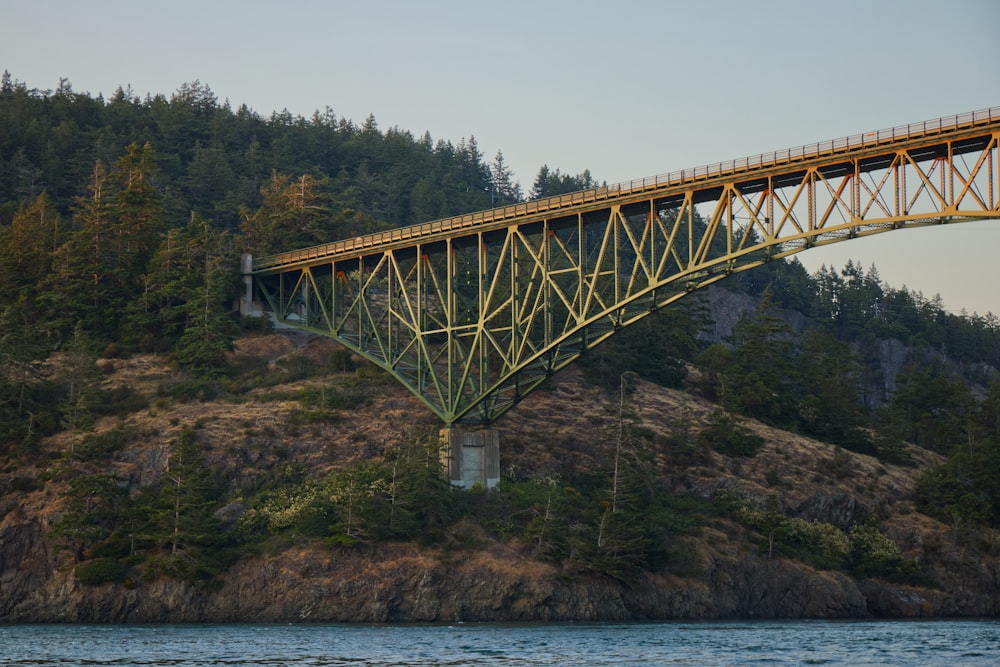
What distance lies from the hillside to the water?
12.7 feet

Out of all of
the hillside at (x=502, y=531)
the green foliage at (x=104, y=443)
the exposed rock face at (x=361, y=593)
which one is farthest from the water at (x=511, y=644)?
the green foliage at (x=104, y=443)

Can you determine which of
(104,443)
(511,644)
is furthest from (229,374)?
(511,644)

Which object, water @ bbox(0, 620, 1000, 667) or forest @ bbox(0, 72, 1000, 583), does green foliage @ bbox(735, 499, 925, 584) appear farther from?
water @ bbox(0, 620, 1000, 667)

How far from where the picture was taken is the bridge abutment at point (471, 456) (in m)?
81.4

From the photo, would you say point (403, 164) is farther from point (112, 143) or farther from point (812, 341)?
point (812, 341)

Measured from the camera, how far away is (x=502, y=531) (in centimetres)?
7675

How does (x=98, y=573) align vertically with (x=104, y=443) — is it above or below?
below

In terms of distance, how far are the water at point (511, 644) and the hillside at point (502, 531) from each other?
3.87 meters

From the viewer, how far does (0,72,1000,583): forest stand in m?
75.2

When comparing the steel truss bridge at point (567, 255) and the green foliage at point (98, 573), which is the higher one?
the steel truss bridge at point (567, 255)

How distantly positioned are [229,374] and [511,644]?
4687cm

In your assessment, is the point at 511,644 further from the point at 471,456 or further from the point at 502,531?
the point at 471,456

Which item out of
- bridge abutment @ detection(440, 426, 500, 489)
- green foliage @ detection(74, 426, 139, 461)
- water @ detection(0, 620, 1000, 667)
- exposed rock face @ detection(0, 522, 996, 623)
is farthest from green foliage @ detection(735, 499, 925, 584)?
green foliage @ detection(74, 426, 139, 461)

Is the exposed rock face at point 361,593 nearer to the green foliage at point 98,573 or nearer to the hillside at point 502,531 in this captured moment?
the hillside at point 502,531
